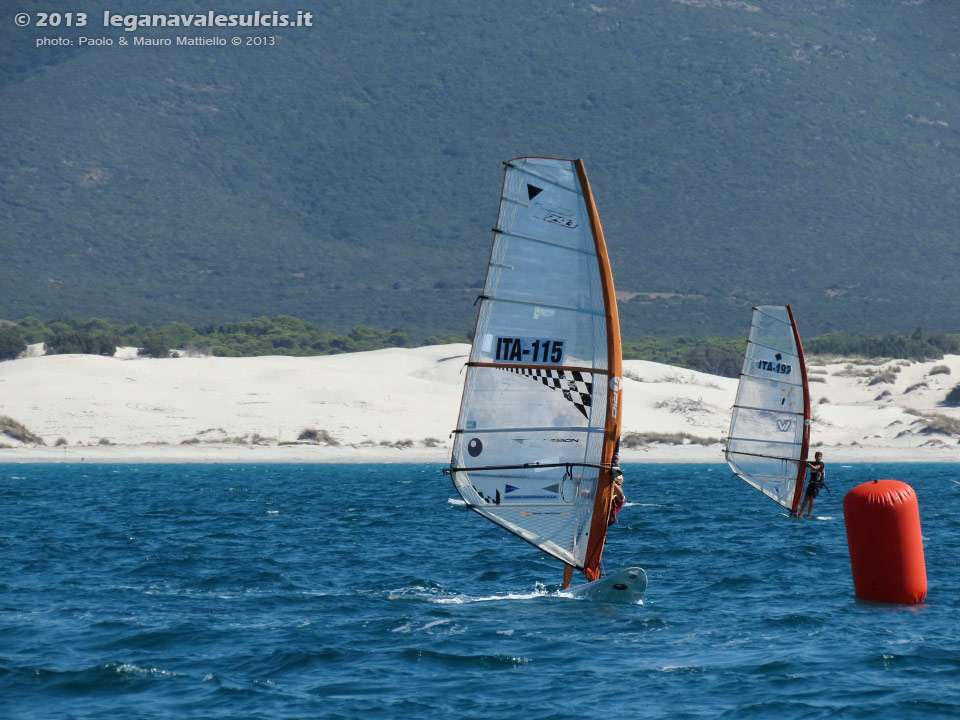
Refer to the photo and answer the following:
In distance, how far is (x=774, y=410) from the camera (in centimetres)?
3250

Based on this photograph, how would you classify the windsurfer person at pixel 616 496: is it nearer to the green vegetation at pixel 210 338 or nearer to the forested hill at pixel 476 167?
the green vegetation at pixel 210 338

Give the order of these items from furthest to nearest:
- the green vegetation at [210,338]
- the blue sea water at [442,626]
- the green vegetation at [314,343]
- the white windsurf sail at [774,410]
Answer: the green vegetation at [314,343], the green vegetation at [210,338], the white windsurf sail at [774,410], the blue sea water at [442,626]

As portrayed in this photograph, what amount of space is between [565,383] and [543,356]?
474mm

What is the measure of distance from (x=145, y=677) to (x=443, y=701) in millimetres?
3504

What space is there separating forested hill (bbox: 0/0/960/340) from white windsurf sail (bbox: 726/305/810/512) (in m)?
98.7

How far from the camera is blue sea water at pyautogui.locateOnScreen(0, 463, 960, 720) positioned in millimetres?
13570

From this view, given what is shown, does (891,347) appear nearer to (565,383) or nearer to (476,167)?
(565,383)

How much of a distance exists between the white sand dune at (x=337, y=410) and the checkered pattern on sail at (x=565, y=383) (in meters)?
46.3

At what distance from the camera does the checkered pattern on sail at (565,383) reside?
1748 cm

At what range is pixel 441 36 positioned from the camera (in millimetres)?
197625

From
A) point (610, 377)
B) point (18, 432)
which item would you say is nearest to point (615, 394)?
point (610, 377)


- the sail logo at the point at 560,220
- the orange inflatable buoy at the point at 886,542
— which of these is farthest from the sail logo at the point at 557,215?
the orange inflatable buoy at the point at 886,542

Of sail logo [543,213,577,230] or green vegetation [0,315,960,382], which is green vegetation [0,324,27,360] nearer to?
A: green vegetation [0,315,960,382]

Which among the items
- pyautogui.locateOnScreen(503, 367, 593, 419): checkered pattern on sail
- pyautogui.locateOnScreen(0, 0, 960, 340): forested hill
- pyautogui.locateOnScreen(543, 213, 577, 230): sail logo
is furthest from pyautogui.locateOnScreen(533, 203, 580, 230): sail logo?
pyautogui.locateOnScreen(0, 0, 960, 340): forested hill
